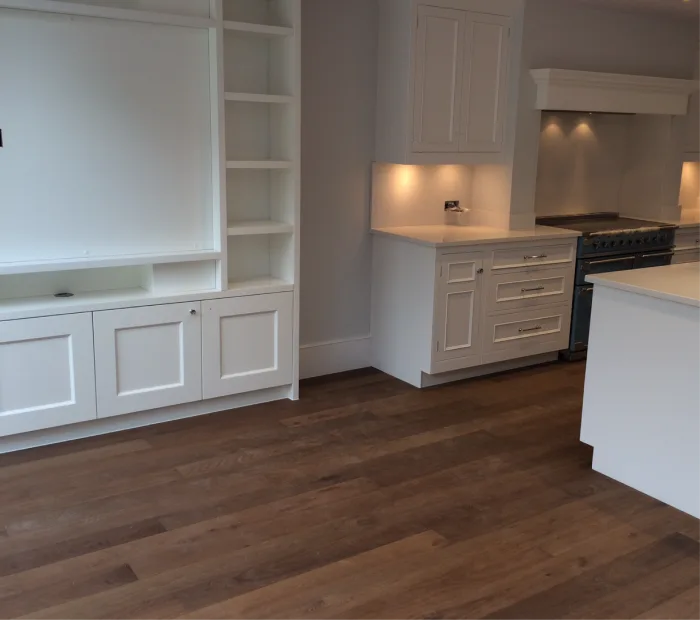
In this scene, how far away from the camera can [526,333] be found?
493cm

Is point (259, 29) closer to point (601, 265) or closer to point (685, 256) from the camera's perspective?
point (601, 265)

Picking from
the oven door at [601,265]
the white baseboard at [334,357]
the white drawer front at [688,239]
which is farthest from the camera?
the white drawer front at [688,239]

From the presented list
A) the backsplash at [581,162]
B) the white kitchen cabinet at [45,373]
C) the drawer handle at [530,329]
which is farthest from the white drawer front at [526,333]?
the white kitchen cabinet at [45,373]

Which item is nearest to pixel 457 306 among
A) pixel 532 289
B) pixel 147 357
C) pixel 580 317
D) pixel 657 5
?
pixel 532 289

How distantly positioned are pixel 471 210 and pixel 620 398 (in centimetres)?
225

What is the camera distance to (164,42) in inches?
144

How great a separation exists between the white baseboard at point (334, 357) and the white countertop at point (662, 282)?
6.23ft

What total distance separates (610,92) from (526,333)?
1784 millimetres

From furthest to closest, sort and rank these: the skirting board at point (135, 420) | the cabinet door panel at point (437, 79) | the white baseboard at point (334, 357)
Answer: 1. the white baseboard at point (334, 357)
2. the cabinet door panel at point (437, 79)
3. the skirting board at point (135, 420)

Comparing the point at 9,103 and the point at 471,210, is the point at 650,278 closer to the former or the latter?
the point at 471,210

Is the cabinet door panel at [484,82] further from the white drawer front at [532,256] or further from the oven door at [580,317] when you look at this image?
the oven door at [580,317]

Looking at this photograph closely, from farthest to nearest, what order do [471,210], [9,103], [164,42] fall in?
[471,210] < [164,42] < [9,103]

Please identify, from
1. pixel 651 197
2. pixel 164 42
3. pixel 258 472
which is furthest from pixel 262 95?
pixel 651 197

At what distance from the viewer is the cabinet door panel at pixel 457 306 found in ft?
14.6
